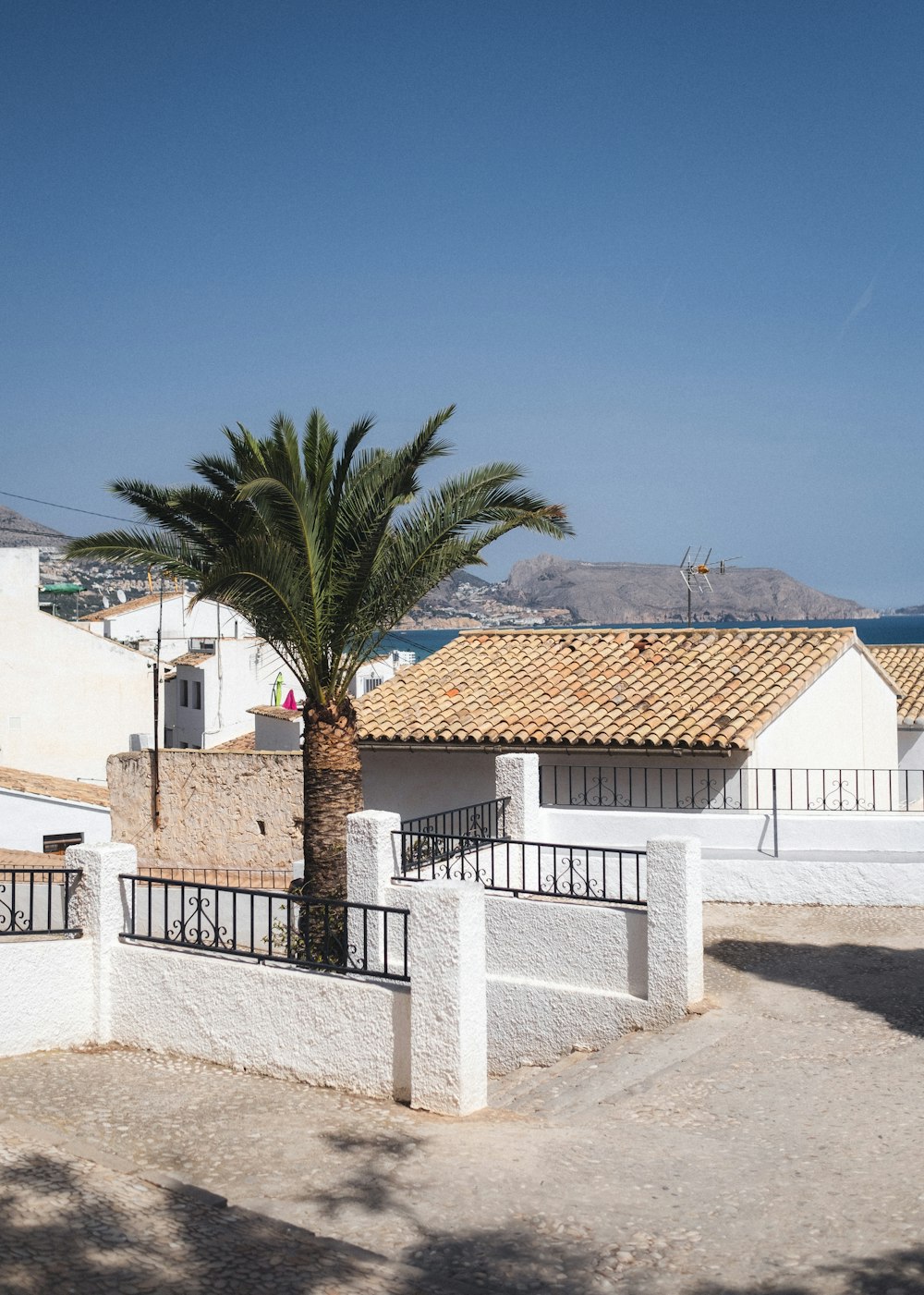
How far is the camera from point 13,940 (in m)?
10.0

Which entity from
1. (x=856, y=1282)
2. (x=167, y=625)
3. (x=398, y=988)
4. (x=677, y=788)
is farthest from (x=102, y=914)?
(x=167, y=625)

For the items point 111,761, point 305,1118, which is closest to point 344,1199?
point 305,1118

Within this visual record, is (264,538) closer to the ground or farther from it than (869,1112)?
farther from it

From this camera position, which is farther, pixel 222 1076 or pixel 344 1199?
pixel 222 1076

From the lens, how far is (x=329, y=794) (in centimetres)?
1332

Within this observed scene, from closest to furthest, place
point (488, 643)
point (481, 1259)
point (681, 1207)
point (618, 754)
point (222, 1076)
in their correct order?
point (481, 1259), point (681, 1207), point (222, 1076), point (618, 754), point (488, 643)

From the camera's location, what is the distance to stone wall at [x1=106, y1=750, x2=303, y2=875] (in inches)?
1001

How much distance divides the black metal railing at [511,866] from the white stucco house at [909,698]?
12.8 meters

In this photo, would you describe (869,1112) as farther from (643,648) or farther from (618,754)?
(643,648)

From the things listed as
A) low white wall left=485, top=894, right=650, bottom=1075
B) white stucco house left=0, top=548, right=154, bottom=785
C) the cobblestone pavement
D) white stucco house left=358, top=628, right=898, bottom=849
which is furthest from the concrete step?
white stucco house left=0, top=548, right=154, bottom=785

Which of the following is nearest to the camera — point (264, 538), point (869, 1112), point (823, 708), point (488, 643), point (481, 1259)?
point (481, 1259)

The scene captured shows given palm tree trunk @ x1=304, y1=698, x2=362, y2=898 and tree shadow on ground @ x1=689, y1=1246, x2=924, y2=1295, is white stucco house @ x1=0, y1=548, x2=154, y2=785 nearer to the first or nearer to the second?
palm tree trunk @ x1=304, y1=698, x2=362, y2=898

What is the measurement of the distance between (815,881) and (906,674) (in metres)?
16.4

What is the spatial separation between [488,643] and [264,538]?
27.2 ft
